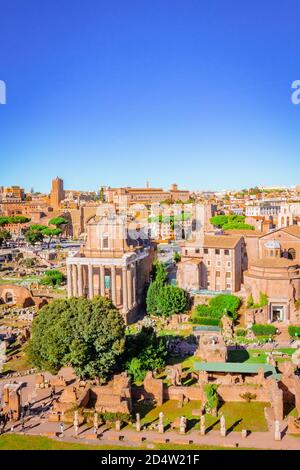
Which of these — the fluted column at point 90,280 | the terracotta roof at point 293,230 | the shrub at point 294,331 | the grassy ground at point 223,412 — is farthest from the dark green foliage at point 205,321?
the grassy ground at point 223,412

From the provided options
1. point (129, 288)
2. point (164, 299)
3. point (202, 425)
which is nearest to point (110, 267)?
point (129, 288)

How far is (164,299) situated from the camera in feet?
145

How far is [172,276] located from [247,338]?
58.9 feet

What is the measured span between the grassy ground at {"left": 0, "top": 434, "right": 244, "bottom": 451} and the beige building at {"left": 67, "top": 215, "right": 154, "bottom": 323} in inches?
878

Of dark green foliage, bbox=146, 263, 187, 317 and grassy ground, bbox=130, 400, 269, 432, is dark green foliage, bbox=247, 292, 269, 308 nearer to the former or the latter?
dark green foliage, bbox=146, 263, 187, 317

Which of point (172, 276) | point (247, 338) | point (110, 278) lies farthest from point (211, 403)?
point (172, 276)

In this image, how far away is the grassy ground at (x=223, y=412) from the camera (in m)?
24.6

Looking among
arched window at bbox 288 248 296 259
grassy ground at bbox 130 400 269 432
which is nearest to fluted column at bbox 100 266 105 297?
arched window at bbox 288 248 296 259

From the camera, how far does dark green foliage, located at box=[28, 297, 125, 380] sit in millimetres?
28797

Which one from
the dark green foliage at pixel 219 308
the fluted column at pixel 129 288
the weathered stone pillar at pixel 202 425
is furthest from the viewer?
the fluted column at pixel 129 288

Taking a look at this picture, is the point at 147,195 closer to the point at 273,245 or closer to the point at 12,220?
the point at 12,220

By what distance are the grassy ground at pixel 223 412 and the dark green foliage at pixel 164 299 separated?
16621 mm

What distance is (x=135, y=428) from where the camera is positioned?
79.4 feet

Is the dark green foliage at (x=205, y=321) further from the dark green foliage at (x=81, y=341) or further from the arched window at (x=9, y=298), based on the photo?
the arched window at (x=9, y=298)
